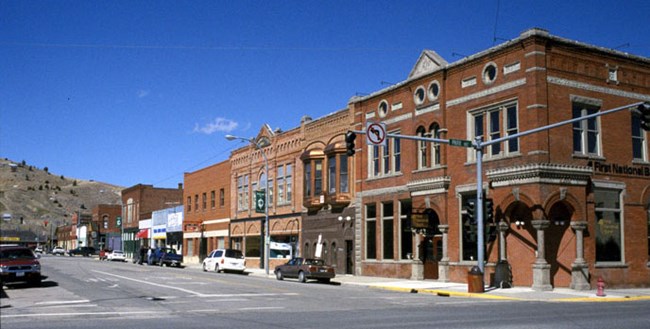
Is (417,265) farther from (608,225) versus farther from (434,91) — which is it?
(608,225)

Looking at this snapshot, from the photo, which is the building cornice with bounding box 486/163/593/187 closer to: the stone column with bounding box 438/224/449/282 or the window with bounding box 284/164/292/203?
the stone column with bounding box 438/224/449/282

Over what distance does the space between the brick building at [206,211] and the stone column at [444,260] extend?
3044cm

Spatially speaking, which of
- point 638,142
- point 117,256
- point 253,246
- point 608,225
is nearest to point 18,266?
point 608,225

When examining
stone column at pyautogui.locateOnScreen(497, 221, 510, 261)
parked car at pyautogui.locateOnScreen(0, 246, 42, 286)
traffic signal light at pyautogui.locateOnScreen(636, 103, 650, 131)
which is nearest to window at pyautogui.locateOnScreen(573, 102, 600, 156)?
stone column at pyautogui.locateOnScreen(497, 221, 510, 261)

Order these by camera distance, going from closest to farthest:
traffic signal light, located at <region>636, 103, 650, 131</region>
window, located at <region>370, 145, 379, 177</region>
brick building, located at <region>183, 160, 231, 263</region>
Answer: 1. traffic signal light, located at <region>636, 103, 650, 131</region>
2. window, located at <region>370, 145, 379, 177</region>
3. brick building, located at <region>183, 160, 231, 263</region>

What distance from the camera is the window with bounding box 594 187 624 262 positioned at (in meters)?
29.3

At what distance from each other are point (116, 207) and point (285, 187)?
76943 millimetres

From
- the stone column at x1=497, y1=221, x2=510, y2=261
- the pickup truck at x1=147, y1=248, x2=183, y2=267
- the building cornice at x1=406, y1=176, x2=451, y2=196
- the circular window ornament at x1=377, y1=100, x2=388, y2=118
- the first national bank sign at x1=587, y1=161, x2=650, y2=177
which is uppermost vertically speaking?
the circular window ornament at x1=377, y1=100, x2=388, y2=118

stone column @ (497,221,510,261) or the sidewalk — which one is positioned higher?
stone column @ (497,221,510,261)

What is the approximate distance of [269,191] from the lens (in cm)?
5322

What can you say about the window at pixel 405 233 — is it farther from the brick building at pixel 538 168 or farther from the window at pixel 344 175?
the window at pixel 344 175

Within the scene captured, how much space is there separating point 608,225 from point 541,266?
4.46m

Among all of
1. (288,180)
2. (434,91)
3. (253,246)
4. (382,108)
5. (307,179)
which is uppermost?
(434,91)

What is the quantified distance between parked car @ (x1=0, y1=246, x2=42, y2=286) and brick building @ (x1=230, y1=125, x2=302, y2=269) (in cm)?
2014
